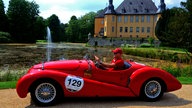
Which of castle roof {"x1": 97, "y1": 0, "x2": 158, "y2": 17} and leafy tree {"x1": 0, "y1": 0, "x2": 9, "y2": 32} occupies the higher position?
castle roof {"x1": 97, "y1": 0, "x2": 158, "y2": 17}

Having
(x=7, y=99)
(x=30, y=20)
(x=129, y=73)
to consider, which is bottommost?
(x=7, y=99)

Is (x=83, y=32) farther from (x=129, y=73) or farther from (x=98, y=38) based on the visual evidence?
(x=129, y=73)

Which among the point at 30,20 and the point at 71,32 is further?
the point at 71,32

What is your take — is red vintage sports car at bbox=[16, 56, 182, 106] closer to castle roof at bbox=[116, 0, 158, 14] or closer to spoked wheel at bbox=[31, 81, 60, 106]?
spoked wheel at bbox=[31, 81, 60, 106]

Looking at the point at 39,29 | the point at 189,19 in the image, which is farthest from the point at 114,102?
the point at 39,29

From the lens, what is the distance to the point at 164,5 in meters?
75.8

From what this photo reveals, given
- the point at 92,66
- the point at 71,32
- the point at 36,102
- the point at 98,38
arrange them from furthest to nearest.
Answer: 1. the point at 71,32
2. the point at 98,38
3. the point at 92,66
4. the point at 36,102

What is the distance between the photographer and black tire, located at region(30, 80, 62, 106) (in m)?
6.88

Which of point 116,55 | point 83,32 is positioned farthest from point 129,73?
point 83,32

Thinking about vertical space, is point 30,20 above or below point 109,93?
above

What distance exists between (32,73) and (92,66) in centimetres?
142

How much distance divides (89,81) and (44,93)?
1.07 meters

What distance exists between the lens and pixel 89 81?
7203mm

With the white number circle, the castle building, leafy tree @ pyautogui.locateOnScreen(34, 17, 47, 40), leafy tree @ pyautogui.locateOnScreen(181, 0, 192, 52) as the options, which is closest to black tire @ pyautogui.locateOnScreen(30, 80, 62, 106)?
the white number circle
